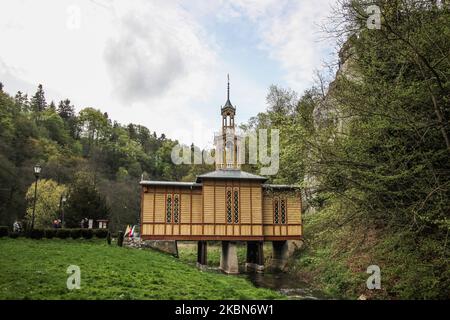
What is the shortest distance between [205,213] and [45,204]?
22.8 m

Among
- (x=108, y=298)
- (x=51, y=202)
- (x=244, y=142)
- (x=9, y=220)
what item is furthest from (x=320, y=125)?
(x=9, y=220)

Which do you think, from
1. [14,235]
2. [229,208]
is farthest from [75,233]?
[229,208]

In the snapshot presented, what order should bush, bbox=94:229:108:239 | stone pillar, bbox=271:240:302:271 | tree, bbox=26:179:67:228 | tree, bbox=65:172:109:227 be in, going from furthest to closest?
tree, bbox=26:179:67:228
tree, bbox=65:172:109:227
stone pillar, bbox=271:240:302:271
bush, bbox=94:229:108:239

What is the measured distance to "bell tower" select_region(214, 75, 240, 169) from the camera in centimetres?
2697

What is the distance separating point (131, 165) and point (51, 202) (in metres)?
30.3


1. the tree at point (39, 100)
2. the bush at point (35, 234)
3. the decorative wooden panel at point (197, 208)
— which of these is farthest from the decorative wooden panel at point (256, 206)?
the tree at point (39, 100)

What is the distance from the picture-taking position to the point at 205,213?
24.7m

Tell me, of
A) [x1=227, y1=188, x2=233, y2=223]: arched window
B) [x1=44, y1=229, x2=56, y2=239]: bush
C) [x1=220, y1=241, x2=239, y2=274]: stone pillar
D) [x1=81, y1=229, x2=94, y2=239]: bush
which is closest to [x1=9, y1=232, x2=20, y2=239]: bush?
[x1=44, y1=229, x2=56, y2=239]: bush

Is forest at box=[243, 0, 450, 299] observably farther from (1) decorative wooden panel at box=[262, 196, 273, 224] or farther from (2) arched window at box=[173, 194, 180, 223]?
(1) decorative wooden panel at box=[262, 196, 273, 224]

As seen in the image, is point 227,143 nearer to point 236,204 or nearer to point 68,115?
point 236,204

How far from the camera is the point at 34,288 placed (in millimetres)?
9172

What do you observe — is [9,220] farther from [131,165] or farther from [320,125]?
[320,125]

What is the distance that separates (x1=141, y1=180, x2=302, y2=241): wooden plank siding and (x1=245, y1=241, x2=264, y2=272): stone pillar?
5.91ft

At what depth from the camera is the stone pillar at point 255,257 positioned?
2642cm
